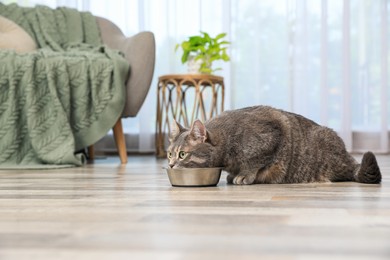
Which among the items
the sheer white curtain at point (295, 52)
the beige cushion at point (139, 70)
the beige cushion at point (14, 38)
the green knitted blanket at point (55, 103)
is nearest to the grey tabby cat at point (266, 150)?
the green knitted blanket at point (55, 103)

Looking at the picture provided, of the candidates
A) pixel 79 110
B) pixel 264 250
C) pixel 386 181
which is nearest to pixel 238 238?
pixel 264 250

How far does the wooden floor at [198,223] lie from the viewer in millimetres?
864

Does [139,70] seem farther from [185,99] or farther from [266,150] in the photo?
[266,150]

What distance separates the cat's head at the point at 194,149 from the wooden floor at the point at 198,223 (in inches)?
3.4

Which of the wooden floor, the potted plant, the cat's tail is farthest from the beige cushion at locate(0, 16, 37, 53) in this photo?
the cat's tail

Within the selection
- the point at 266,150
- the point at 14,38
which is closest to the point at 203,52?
the point at 14,38

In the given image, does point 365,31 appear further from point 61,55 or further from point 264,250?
point 264,250

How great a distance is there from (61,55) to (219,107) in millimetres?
1551

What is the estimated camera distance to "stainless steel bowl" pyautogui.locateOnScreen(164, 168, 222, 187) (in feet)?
6.15

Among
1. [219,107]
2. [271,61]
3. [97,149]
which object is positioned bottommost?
[97,149]

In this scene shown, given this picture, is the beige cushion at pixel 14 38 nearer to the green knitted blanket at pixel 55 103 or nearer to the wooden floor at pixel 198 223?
the green knitted blanket at pixel 55 103

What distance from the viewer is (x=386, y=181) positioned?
6.90 ft

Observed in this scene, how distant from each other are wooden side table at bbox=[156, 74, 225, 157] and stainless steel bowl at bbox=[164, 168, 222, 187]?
2211 millimetres

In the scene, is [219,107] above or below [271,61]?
below
